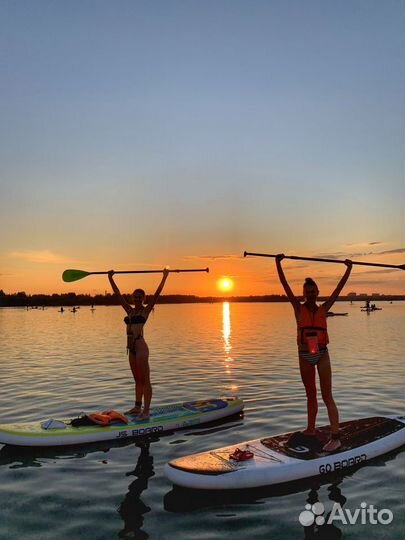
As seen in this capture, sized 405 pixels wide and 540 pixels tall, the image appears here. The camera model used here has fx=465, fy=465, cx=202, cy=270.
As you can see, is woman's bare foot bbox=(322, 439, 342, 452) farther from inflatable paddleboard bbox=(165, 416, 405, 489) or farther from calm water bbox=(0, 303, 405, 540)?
calm water bbox=(0, 303, 405, 540)

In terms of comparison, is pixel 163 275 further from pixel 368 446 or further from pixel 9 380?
pixel 9 380

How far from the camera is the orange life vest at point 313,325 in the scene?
789 centimetres

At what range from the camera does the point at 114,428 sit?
933 cm

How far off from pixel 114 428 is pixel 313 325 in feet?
14.8

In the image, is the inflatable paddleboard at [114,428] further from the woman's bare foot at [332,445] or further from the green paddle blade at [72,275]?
the green paddle blade at [72,275]

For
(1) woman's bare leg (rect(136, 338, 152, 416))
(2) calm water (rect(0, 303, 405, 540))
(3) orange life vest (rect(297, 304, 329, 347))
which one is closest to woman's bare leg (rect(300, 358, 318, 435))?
(3) orange life vest (rect(297, 304, 329, 347))

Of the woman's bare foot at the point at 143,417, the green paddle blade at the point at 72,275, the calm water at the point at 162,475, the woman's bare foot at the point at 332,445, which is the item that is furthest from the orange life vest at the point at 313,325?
the green paddle blade at the point at 72,275

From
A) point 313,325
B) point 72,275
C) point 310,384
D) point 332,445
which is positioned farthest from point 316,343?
point 72,275

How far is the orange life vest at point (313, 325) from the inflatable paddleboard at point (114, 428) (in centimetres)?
378

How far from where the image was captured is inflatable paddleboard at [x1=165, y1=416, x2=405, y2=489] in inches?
267

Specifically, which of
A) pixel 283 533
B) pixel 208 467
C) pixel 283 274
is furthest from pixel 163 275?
pixel 283 533

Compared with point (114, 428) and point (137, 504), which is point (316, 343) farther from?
point (114, 428)

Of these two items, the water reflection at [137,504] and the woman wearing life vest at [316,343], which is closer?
the water reflection at [137,504]

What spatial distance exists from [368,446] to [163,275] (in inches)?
213
